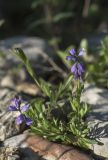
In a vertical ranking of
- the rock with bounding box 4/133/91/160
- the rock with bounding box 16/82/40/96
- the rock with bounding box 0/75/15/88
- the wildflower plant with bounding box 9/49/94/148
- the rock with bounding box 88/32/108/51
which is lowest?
the rock with bounding box 4/133/91/160

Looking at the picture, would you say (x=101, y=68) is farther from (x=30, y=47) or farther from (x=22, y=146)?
(x=22, y=146)

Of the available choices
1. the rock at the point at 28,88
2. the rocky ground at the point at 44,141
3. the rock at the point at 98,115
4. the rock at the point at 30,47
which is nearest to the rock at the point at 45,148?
the rocky ground at the point at 44,141

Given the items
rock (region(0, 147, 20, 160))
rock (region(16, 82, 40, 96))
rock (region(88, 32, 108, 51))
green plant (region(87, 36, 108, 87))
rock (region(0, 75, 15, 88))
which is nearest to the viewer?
rock (region(0, 147, 20, 160))

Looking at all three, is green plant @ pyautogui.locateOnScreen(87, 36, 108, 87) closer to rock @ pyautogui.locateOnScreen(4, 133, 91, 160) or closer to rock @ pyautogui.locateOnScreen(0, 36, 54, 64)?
rock @ pyautogui.locateOnScreen(0, 36, 54, 64)

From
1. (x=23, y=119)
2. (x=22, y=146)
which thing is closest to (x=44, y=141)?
(x=22, y=146)

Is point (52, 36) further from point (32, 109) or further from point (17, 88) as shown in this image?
point (32, 109)

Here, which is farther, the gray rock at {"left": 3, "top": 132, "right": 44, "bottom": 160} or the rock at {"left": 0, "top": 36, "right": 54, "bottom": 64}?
the rock at {"left": 0, "top": 36, "right": 54, "bottom": 64}

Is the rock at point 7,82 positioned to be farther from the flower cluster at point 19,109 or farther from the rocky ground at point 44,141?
the flower cluster at point 19,109

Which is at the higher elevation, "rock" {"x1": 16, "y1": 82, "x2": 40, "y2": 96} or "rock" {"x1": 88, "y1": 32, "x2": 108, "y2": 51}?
"rock" {"x1": 88, "y1": 32, "x2": 108, "y2": 51}

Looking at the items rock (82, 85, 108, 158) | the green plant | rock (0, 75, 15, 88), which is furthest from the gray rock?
rock (0, 75, 15, 88)
